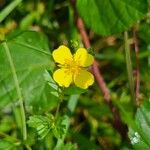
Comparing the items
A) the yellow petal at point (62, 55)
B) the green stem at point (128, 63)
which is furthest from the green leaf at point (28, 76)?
the green stem at point (128, 63)

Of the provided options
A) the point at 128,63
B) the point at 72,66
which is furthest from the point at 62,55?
the point at 128,63

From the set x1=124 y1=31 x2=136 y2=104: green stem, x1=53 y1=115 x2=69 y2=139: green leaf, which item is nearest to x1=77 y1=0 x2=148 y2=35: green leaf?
x1=124 y1=31 x2=136 y2=104: green stem

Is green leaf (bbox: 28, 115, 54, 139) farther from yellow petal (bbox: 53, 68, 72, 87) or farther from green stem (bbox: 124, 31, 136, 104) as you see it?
green stem (bbox: 124, 31, 136, 104)

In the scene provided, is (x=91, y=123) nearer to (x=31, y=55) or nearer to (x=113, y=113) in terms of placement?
(x=113, y=113)

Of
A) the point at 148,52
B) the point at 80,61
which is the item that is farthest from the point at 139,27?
the point at 80,61

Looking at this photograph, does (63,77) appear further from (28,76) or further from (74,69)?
(28,76)
